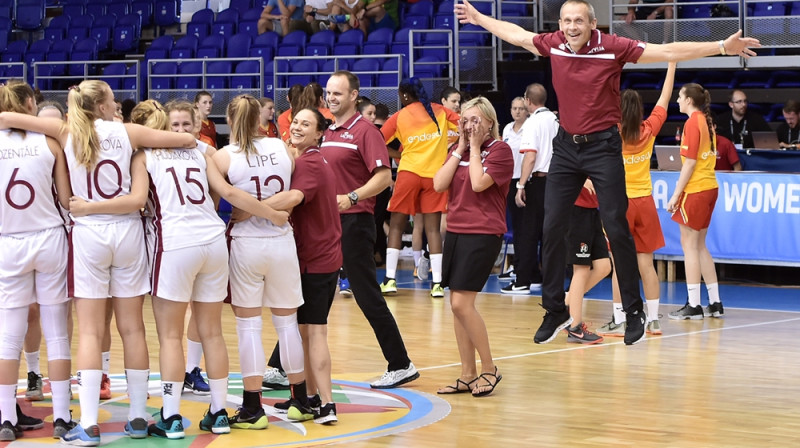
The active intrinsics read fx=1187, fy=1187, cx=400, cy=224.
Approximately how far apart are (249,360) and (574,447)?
1.70m

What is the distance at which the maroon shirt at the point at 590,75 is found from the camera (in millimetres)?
7043

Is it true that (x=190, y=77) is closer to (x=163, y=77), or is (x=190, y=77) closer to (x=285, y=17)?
(x=163, y=77)

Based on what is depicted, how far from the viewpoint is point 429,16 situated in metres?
16.4

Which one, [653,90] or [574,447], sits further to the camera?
[653,90]

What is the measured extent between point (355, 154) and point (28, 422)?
2.44m

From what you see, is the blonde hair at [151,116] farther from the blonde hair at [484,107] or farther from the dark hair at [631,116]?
the dark hair at [631,116]

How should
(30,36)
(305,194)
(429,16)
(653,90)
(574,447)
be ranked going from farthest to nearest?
(30,36) < (429,16) < (653,90) < (305,194) < (574,447)

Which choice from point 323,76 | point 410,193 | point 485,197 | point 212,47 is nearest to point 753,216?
point 410,193

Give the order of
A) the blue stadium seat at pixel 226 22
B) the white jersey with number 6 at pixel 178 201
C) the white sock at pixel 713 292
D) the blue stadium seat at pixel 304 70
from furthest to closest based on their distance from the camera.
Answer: the blue stadium seat at pixel 226 22 → the blue stadium seat at pixel 304 70 → the white sock at pixel 713 292 → the white jersey with number 6 at pixel 178 201

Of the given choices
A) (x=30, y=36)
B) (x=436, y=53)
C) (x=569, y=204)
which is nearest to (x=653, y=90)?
(x=436, y=53)

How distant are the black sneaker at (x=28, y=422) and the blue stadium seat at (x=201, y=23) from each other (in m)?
13.3

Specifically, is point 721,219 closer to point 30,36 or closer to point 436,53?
point 436,53

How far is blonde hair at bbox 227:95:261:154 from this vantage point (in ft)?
19.8

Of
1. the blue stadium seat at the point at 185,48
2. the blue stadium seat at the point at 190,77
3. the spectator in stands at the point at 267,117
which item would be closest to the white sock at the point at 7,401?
the spectator in stands at the point at 267,117
